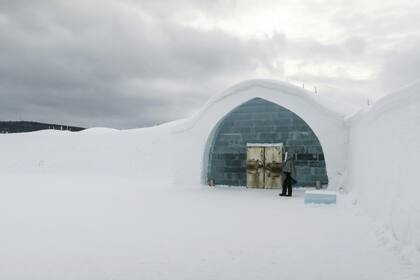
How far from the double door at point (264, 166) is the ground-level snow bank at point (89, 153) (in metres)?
10.2

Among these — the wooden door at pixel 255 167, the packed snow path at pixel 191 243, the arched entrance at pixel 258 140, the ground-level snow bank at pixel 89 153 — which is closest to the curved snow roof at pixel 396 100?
the packed snow path at pixel 191 243

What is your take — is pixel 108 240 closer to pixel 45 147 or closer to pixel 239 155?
pixel 239 155

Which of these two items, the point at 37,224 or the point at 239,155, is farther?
the point at 239,155

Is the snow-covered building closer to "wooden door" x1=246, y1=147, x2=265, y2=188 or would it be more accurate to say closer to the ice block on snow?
"wooden door" x1=246, y1=147, x2=265, y2=188

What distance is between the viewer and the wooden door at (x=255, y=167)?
1556 cm

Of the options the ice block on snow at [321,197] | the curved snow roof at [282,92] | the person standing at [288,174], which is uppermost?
the curved snow roof at [282,92]

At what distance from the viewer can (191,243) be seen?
19.4ft

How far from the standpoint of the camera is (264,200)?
11.5m

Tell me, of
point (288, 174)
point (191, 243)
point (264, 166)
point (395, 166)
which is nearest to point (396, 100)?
point (395, 166)

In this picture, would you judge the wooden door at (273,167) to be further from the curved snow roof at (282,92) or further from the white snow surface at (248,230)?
the white snow surface at (248,230)

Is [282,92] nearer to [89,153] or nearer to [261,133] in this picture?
[261,133]

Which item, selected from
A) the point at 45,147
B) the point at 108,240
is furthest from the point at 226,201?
the point at 45,147

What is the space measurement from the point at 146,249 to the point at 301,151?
1072 cm

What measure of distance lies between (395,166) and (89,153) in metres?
27.1
